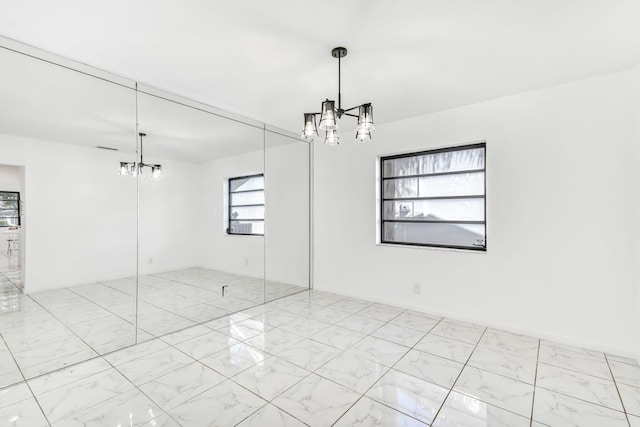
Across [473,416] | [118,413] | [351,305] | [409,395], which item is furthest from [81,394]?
[351,305]

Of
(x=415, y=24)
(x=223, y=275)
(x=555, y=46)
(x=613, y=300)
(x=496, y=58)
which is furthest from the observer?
(x=223, y=275)

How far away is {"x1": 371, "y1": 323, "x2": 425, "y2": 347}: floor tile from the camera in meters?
2.93

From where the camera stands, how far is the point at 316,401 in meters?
2.00

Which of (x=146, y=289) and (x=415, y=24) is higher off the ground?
(x=415, y=24)

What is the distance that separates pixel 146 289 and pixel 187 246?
60 cm

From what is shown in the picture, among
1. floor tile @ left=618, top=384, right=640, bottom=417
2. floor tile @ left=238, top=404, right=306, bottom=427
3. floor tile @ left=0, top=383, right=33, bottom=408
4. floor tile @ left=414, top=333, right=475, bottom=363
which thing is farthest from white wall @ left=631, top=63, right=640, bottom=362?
floor tile @ left=0, top=383, right=33, bottom=408

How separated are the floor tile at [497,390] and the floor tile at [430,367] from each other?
0.22 ft

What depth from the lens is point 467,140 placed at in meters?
3.44

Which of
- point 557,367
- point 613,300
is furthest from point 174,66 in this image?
point 613,300

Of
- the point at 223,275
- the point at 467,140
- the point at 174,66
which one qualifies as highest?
the point at 174,66

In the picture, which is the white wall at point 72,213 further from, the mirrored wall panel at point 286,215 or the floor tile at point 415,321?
the floor tile at point 415,321

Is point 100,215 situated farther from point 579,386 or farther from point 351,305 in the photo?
point 579,386

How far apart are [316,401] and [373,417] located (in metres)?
0.39

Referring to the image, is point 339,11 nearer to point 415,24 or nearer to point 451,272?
point 415,24
